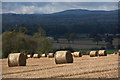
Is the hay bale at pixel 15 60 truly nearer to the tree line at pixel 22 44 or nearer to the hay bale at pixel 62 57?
the hay bale at pixel 62 57

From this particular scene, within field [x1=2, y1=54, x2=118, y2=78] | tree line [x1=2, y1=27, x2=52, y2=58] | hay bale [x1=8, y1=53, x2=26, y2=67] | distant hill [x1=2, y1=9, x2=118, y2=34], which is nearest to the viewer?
field [x1=2, y1=54, x2=118, y2=78]

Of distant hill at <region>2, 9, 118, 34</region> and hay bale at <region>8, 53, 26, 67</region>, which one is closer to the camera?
hay bale at <region>8, 53, 26, 67</region>

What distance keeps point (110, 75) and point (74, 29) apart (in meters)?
112

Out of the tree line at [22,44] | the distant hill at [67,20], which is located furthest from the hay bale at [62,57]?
the distant hill at [67,20]

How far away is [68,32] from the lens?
12469 centimetres

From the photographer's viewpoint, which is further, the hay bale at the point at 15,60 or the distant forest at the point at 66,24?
the distant forest at the point at 66,24

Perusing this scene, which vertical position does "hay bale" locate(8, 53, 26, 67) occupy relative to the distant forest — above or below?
below

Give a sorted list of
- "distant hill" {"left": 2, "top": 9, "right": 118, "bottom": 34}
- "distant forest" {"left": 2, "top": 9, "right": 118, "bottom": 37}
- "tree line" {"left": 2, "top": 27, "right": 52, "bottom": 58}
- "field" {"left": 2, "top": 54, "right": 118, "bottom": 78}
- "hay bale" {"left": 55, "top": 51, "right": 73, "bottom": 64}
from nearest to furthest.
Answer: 1. "field" {"left": 2, "top": 54, "right": 118, "bottom": 78}
2. "hay bale" {"left": 55, "top": 51, "right": 73, "bottom": 64}
3. "tree line" {"left": 2, "top": 27, "right": 52, "bottom": 58}
4. "distant forest" {"left": 2, "top": 9, "right": 118, "bottom": 37}
5. "distant hill" {"left": 2, "top": 9, "right": 118, "bottom": 34}

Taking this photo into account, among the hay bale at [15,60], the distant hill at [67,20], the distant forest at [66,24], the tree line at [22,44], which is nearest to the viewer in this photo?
the hay bale at [15,60]

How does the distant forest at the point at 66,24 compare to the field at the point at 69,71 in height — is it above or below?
above

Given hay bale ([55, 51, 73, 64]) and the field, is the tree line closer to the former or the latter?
hay bale ([55, 51, 73, 64])

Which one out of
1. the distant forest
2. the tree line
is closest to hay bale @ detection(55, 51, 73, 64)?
the tree line

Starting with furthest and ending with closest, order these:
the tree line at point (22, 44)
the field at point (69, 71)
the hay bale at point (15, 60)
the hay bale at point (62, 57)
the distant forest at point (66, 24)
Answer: the distant forest at point (66, 24)
the tree line at point (22, 44)
the hay bale at point (62, 57)
the hay bale at point (15, 60)
the field at point (69, 71)

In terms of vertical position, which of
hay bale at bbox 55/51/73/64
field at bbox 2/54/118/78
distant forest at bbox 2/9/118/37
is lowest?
field at bbox 2/54/118/78
